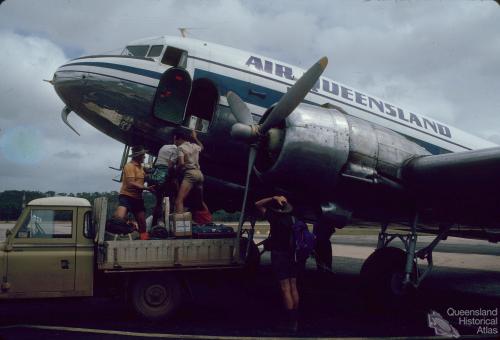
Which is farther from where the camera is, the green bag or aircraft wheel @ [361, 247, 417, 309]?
the green bag

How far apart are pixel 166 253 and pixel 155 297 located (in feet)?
2.14

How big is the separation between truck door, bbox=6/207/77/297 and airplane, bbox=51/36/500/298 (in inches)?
100

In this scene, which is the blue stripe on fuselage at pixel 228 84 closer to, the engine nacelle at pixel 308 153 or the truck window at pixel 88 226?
the engine nacelle at pixel 308 153

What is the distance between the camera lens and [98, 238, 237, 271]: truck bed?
588 centimetres

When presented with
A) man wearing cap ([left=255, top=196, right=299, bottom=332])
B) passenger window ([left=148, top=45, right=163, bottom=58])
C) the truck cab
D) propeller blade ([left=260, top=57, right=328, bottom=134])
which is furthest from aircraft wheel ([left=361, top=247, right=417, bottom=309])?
passenger window ([left=148, top=45, right=163, bottom=58])

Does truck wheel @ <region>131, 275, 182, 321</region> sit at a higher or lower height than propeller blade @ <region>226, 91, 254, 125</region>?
lower

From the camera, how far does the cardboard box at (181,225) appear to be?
6473 millimetres

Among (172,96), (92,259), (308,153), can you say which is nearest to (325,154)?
(308,153)

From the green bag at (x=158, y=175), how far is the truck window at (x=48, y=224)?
143 cm

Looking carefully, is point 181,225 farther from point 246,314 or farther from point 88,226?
point 246,314

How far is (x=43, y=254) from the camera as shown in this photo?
586 centimetres

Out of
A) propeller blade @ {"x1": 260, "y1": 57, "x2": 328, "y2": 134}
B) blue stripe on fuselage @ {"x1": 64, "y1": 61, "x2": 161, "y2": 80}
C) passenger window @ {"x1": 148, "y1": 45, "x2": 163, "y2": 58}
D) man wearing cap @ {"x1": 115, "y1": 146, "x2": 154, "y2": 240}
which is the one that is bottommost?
man wearing cap @ {"x1": 115, "y1": 146, "x2": 154, "y2": 240}

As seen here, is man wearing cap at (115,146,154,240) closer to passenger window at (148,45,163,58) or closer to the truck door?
the truck door

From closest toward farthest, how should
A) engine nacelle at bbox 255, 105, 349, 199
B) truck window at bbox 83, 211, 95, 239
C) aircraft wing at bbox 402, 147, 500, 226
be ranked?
1. truck window at bbox 83, 211, 95, 239
2. aircraft wing at bbox 402, 147, 500, 226
3. engine nacelle at bbox 255, 105, 349, 199
